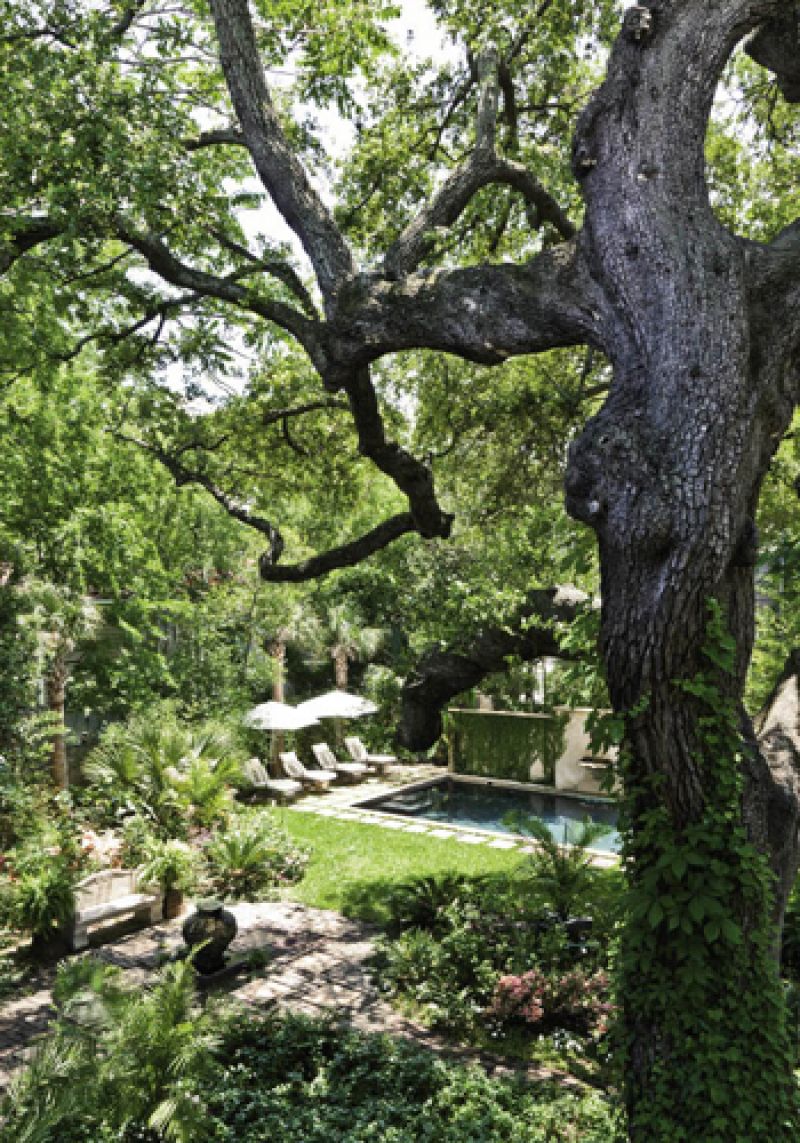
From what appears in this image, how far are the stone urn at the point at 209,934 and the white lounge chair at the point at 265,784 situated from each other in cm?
761

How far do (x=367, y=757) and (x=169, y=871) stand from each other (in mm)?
10040

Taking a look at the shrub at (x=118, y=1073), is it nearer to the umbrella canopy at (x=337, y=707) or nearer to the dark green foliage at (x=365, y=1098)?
the dark green foliage at (x=365, y=1098)

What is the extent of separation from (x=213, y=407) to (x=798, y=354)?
8.24m

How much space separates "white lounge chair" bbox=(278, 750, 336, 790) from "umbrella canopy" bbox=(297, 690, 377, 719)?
1.19 metres

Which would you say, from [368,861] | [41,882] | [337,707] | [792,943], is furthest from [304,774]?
[792,943]

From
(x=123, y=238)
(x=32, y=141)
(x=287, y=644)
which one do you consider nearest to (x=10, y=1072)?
(x=123, y=238)

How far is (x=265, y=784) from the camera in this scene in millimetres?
16781

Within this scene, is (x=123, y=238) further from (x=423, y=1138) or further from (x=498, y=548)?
(x=423, y=1138)

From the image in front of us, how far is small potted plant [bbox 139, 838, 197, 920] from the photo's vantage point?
34.2ft

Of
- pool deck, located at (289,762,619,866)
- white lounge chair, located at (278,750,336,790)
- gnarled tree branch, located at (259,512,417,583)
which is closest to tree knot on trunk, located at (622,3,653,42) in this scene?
gnarled tree branch, located at (259,512,417,583)

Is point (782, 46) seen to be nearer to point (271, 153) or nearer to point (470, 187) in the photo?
point (470, 187)

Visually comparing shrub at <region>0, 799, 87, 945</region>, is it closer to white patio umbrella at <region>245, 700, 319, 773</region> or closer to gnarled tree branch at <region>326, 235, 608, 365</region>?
white patio umbrella at <region>245, 700, 319, 773</region>

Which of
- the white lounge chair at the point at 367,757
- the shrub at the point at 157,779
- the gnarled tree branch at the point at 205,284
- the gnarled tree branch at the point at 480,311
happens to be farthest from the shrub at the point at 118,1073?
the white lounge chair at the point at 367,757

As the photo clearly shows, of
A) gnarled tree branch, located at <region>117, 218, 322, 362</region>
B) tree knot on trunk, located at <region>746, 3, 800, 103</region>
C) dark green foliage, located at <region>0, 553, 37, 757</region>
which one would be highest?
tree knot on trunk, located at <region>746, 3, 800, 103</region>
